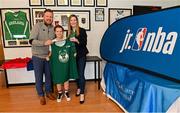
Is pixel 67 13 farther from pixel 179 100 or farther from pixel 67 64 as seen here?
pixel 179 100

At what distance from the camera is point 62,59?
2951 millimetres

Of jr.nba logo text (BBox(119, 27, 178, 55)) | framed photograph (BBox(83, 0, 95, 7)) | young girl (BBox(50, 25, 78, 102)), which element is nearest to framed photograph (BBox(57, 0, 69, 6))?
framed photograph (BBox(83, 0, 95, 7))

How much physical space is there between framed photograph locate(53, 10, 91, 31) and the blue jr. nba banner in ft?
3.46

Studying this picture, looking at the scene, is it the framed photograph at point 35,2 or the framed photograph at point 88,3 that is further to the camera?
the framed photograph at point 88,3

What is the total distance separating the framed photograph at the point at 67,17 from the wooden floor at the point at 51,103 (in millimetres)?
1284

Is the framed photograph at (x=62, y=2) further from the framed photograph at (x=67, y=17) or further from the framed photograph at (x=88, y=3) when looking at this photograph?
the framed photograph at (x=88, y=3)

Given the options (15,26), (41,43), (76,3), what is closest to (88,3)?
(76,3)

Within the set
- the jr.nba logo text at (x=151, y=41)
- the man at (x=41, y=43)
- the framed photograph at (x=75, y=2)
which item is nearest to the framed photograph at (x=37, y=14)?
the framed photograph at (x=75, y=2)

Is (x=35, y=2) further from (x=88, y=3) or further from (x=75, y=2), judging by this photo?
(x=88, y=3)

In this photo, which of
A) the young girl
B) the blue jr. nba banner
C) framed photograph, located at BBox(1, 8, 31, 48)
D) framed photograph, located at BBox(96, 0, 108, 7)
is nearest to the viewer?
the blue jr. nba banner

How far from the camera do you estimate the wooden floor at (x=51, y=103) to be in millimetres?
2819

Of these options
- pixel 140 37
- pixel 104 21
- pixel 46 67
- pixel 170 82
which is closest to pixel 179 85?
pixel 170 82

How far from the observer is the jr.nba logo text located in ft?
6.26

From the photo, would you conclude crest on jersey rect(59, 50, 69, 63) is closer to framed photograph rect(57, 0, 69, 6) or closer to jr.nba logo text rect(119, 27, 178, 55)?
jr.nba logo text rect(119, 27, 178, 55)
